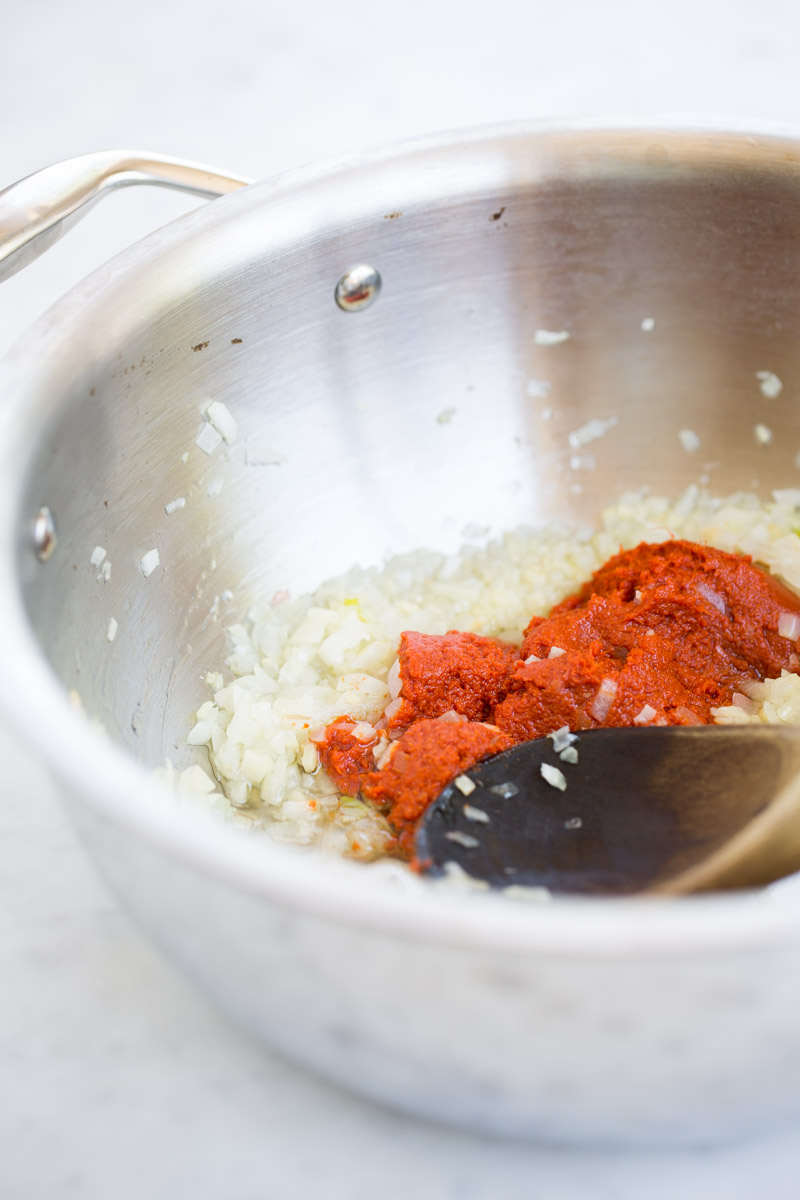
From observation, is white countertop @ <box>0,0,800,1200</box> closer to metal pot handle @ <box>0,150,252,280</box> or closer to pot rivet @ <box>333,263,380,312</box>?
pot rivet @ <box>333,263,380,312</box>

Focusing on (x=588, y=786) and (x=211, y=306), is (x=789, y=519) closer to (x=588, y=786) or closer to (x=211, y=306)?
(x=588, y=786)

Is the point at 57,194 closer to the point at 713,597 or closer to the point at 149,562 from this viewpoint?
the point at 149,562

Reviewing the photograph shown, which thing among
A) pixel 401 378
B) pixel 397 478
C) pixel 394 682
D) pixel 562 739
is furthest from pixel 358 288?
pixel 562 739

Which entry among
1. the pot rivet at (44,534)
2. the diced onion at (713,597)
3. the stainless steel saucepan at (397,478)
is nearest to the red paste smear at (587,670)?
the diced onion at (713,597)

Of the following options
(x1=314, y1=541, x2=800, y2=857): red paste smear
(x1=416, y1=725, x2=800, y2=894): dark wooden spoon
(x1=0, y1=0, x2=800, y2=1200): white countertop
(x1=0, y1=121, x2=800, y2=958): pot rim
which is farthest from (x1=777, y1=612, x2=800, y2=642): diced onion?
(x1=0, y1=0, x2=800, y2=1200): white countertop

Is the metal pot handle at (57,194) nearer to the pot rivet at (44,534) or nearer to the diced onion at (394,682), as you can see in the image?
the pot rivet at (44,534)

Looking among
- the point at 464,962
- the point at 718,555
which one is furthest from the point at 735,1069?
the point at 718,555

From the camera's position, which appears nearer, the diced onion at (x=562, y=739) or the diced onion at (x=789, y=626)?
the diced onion at (x=562, y=739)
